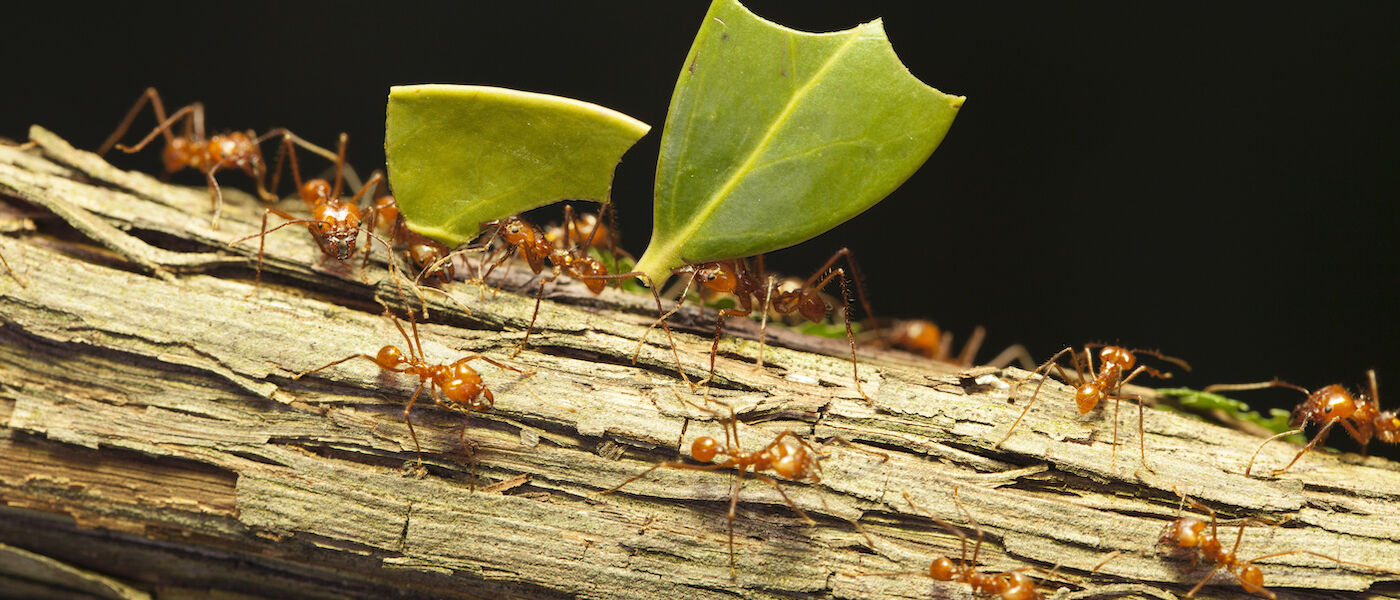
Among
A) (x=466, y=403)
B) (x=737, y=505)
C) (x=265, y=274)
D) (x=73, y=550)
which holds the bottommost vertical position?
(x=73, y=550)

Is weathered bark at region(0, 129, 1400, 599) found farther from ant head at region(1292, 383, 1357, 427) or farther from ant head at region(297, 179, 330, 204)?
ant head at region(297, 179, 330, 204)

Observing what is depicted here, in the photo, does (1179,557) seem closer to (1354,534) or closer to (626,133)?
(1354,534)

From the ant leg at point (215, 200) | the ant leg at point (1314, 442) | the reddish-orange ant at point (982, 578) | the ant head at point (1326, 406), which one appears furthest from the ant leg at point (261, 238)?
the ant head at point (1326, 406)

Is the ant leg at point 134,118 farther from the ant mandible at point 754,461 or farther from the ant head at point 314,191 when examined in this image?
the ant mandible at point 754,461

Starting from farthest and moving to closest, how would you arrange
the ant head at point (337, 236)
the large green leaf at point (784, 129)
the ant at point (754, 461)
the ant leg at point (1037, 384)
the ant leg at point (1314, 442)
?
the ant head at point (337, 236), the ant leg at point (1314, 442), the ant leg at point (1037, 384), the large green leaf at point (784, 129), the ant at point (754, 461)

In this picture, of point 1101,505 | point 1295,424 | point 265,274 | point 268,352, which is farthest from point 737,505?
point 1295,424

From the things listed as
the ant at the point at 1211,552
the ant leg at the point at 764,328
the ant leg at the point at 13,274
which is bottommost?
the ant at the point at 1211,552

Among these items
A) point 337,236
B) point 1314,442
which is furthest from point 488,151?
point 1314,442
